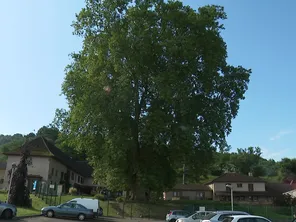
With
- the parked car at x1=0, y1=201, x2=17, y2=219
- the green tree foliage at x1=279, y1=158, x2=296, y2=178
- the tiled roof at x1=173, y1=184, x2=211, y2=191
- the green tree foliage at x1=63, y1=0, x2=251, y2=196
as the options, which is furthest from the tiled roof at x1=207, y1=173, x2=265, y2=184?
the green tree foliage at x1=279, y1=158, x2=296, y2=178

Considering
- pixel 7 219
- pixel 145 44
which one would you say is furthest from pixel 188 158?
pixel 7 219

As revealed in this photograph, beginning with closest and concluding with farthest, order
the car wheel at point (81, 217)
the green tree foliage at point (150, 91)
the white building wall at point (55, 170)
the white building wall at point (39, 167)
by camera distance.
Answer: the car wheel at point (81, 217), the green tree foliage at point (150, 91), the white building wall at point (39, 167), the white building wall at point (55, 170)

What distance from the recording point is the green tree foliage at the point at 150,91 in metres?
33.6

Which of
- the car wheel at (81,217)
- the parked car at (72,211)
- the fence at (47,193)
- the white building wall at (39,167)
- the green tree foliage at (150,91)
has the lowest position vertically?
the car wheel at (81,217)

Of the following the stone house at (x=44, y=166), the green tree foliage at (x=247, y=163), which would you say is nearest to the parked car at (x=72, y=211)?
the stone house at (x=44, y=166)

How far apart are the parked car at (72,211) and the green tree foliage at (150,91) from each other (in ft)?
26.2

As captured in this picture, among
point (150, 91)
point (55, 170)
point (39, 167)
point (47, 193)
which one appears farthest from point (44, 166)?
point (150, 91)

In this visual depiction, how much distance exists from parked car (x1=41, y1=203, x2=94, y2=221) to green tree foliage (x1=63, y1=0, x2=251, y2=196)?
800cm

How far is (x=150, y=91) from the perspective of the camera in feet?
122

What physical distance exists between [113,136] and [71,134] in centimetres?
559

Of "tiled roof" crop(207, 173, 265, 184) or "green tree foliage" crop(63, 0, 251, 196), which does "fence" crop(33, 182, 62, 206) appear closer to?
"green tree foliage" crop(63, 0, 251, 196)

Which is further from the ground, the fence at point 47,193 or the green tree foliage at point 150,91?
the green tree foliage at point 150,91

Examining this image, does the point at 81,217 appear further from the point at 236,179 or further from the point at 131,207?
the point at 236,179

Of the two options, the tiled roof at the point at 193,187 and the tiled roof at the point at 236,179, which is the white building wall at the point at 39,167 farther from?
the tiled roof at the point at 236,179
